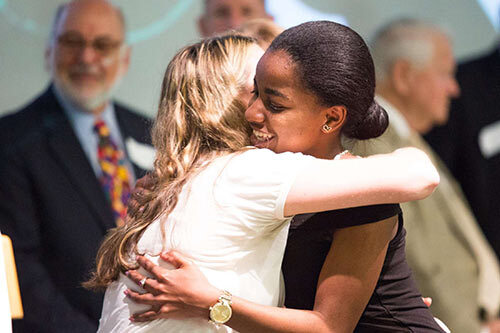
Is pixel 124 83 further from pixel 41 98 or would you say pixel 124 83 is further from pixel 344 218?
pixel 344 218

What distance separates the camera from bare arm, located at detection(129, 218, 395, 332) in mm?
1707

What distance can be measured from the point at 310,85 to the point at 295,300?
1.84 feet

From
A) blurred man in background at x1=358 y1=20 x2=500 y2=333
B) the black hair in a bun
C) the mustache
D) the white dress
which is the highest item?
the black hair in a bun

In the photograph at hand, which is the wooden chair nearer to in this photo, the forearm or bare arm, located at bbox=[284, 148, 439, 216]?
the forearm

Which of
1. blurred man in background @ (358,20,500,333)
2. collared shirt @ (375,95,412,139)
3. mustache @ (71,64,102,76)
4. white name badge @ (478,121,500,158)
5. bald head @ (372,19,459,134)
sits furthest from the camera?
white name badge @ (478,121,500,158)

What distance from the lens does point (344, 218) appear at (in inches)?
70.5

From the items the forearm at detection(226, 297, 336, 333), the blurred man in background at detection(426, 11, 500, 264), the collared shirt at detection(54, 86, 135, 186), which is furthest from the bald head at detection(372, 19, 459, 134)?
the forearm at detection(226, 297, 336, 333)

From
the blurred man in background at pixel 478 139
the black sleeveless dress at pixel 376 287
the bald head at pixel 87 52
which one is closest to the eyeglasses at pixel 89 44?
the bald head at pixel 87 52

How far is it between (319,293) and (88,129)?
8.41 ft

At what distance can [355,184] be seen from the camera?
1666mm

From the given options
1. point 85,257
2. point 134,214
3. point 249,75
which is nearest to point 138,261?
point 134,214

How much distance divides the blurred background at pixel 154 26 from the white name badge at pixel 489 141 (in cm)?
55

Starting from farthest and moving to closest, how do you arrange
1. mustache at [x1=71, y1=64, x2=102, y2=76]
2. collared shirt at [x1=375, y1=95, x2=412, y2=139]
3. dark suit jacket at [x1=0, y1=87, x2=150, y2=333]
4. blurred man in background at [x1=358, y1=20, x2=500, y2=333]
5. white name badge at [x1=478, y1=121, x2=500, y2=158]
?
1. white name badge at [x1=478, y1=121, x2=500, y2=158]
2. collared shirt at [x1=375, y1=95, x2=412, y2=139]
3. blurred man in background at [x1=358, y1=20, x2=500, y2=333]
4. mustache at [x1=71, y1=64, x2=102, y2=76]
5. dark suit jacket at [x1=0, y1=87, x2=150, y2=333]

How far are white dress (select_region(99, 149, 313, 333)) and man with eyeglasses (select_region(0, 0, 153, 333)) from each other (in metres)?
1.90
